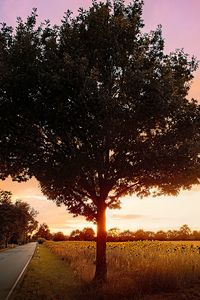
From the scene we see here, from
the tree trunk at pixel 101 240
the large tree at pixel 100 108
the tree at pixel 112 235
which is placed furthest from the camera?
the tree at pixel 112 235

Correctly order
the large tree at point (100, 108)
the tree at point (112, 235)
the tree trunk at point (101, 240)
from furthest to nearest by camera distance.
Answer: the tree at point (112, 235) → the tree trunk at point (101, 240) → the large tree at point (100, 108)

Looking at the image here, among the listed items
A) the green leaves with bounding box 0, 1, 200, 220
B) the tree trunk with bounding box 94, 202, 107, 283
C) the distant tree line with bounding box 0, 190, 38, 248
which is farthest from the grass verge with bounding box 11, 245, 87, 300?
the distant tree line with bounding box 0, 190, 38, 248

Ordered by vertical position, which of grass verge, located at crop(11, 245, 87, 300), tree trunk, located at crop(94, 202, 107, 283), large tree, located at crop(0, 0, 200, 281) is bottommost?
grass verge, located at crop(11, 245, 87, 300)

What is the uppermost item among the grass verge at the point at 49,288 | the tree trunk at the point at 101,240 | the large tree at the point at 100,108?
the large tree at the point at 100,108

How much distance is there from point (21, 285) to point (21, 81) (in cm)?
997

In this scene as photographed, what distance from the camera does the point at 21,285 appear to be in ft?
67.9

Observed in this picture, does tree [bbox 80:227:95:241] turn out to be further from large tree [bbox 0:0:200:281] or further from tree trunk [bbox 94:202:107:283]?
large tree [bbox 0:0:200:281]

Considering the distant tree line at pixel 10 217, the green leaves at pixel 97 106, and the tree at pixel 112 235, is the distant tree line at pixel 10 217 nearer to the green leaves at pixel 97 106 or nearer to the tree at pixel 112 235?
the tree at pixel 112 235

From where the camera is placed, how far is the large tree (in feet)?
54.3

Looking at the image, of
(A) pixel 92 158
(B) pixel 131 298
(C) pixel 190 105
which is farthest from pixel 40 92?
(B) pixel 131 298

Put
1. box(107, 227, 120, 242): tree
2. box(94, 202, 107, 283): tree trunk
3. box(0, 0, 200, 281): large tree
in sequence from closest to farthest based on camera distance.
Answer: box(0, 0, 200, 281): large tree, box(94, 202, 107, 283): tree trunk, box(107, 227, 120, 242): tree

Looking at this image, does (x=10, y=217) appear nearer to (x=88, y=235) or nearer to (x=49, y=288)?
(x=88, y=235)

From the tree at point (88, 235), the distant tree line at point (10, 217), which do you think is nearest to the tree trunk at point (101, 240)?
the distant tree line at point (10, 217)

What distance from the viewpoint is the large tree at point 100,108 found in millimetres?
16562
